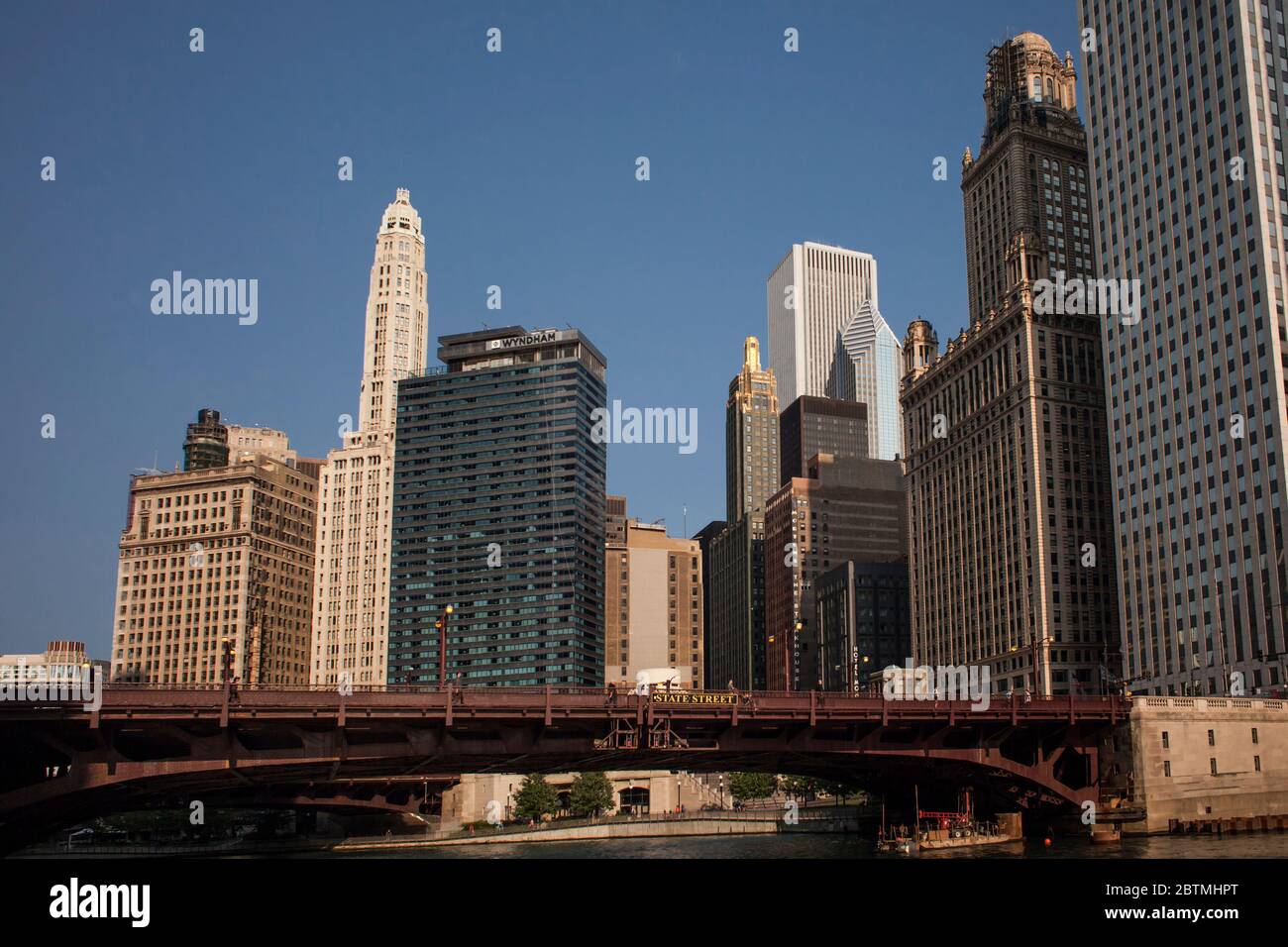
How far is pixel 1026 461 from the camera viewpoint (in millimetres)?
170250

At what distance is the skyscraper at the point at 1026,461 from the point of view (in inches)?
6486

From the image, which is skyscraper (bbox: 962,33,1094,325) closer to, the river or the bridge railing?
the river

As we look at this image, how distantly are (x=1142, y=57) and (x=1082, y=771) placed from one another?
305ft

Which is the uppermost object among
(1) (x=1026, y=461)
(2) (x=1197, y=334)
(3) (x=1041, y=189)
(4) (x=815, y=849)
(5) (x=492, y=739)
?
(3) (x=1041, y=189)

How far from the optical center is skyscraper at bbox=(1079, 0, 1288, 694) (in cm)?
12950

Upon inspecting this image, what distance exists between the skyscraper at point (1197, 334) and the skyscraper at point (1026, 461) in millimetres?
14180

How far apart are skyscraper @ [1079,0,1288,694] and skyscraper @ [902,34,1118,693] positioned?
558 inches

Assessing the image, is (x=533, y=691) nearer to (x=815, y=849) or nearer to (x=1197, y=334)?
(x=815, y=849)

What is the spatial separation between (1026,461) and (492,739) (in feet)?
348

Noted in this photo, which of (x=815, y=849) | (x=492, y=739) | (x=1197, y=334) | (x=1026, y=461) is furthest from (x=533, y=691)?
(x=1026, y=461)

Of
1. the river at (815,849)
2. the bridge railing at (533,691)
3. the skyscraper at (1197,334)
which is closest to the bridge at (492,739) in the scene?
the bridge railing at (533,691)

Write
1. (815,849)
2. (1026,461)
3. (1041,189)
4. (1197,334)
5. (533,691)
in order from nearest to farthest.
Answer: (533,691) < (815,849) < (1197,334) < (1026,461) < (1041,189)
